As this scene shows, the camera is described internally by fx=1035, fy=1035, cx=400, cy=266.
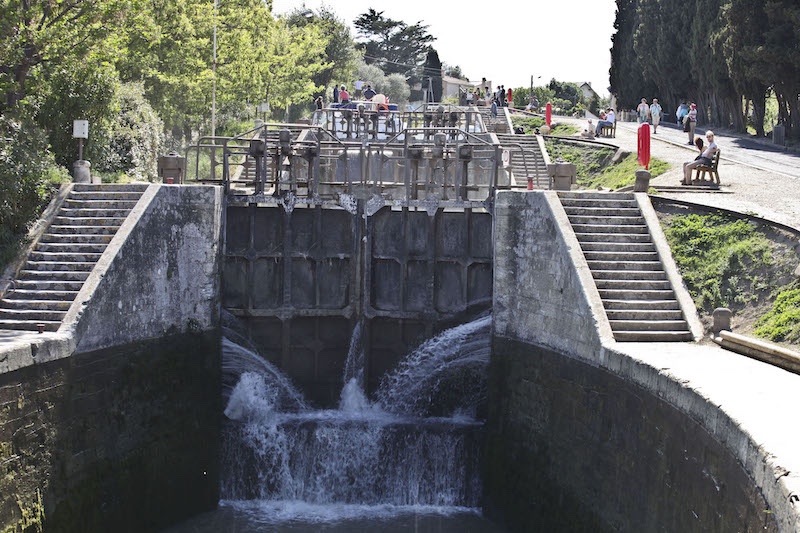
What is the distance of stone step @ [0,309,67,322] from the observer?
14773 millimetres

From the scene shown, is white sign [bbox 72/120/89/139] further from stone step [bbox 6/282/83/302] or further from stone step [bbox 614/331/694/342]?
stone step [bbox 614/331/694/342]

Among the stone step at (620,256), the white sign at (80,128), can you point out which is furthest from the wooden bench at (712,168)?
the white sign at (80,128)

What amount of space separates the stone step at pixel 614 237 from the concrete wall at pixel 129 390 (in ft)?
20.1

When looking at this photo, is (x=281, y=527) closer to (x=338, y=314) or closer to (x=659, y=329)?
(x=338, y=314)

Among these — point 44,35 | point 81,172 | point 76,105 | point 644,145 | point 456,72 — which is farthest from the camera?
point 456,72

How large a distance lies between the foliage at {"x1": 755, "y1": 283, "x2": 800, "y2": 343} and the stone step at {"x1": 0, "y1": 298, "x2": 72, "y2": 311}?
9.76 meters

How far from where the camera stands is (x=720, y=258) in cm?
1582

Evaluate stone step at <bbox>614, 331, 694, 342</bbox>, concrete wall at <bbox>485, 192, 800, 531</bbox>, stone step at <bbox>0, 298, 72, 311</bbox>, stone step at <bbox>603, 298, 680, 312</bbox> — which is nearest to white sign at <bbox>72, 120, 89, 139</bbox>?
stone step at <bbox>0, 298, 72, 311</bbox>

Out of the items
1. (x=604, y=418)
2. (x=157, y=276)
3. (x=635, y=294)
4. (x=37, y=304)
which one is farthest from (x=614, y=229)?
(x=37, y=304)

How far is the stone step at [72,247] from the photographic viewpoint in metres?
16.0

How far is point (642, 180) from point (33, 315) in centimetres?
995

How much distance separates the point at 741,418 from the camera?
1019 centimetres

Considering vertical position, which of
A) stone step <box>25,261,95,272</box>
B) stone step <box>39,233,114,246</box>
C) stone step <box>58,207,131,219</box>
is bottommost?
stone step <box>25,261,95,272</box>

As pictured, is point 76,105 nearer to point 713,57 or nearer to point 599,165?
point 599,165
